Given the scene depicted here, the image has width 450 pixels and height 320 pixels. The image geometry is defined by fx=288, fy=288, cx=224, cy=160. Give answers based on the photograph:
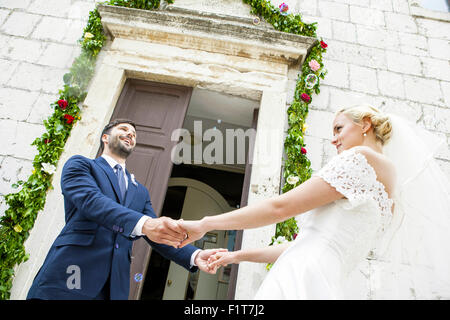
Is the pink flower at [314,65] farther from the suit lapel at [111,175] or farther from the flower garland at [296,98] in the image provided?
the suit lapel at [111,175]

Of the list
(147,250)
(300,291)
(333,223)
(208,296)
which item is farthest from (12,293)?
(208,296)

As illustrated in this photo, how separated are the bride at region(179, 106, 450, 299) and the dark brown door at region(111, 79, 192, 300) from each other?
1211mm

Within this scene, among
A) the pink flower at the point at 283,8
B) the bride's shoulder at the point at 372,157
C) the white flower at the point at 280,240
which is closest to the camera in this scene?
the bride's shoulder at the point at 372,157

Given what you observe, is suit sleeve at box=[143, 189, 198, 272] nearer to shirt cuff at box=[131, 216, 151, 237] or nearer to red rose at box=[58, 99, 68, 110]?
shirt cuff at box=[131, 216, 151, 237]

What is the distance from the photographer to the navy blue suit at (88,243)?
5.17ft

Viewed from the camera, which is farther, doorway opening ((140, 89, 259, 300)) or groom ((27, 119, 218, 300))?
doorway opening ((140, 89, 259, 300))

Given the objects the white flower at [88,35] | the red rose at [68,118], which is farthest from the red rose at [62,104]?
the white flower at [88,35]

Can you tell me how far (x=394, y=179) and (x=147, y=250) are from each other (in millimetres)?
2137

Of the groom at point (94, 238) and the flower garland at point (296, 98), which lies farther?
the flower garland at point (296, 98)

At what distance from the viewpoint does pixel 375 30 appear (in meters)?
3.87

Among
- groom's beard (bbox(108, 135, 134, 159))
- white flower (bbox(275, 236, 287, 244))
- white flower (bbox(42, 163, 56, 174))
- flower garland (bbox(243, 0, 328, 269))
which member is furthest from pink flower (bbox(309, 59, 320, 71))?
white flower (bbox(42, 163, 56, 174))

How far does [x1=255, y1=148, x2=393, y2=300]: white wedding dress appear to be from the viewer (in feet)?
3.85

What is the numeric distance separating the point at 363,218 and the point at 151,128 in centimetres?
251

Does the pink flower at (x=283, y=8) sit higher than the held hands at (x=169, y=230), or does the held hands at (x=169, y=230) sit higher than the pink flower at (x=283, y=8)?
the pink flower at (x=283, y=8)
